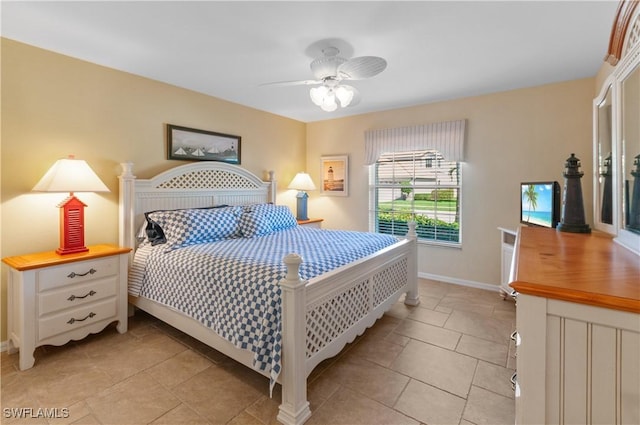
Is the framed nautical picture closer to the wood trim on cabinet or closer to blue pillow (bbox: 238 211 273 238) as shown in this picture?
blue pillow (bbox: 238 211 273 238)

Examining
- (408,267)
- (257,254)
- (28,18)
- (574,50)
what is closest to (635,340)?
(257,254)

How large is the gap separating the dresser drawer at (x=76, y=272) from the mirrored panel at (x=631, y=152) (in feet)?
11.7

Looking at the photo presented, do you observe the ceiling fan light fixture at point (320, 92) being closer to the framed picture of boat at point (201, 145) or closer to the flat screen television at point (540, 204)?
the framed picture of boat at point (201, 145)

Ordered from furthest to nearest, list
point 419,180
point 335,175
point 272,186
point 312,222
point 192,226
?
point 335,175 < point 312,222 < point 272,186 < point 419,180 < point 192,226

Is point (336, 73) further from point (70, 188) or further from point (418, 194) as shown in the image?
point (418, 194)

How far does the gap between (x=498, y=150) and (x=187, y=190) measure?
3.82 metres

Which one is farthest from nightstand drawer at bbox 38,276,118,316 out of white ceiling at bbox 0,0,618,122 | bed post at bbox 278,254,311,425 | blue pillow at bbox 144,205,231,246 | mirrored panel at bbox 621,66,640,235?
mirrored panel at bbox 621,66,640,235

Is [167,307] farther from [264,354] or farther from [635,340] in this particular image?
[635,340]

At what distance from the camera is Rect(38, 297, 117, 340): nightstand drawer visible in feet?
7.22

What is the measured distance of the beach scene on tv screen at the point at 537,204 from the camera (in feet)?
9.05

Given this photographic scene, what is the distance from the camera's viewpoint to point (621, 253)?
55.9 inches

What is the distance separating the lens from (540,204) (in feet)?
9.59

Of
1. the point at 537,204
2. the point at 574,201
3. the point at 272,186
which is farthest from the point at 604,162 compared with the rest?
the point at 272,186

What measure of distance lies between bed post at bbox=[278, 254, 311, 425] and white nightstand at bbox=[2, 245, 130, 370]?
1827mm
